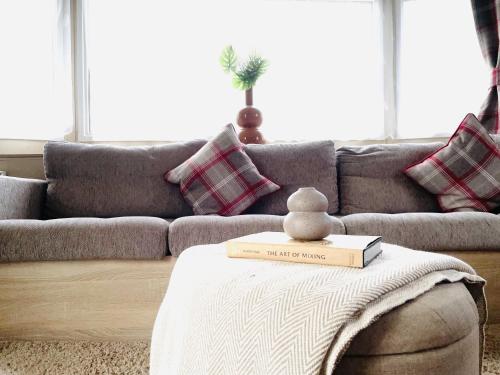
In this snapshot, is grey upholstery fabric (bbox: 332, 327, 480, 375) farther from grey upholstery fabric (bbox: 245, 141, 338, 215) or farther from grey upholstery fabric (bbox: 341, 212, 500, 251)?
grey upholstery fabric (bbox: 245, 141, 338, 215)

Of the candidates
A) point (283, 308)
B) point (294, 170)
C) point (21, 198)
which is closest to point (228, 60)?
point (294, 170)

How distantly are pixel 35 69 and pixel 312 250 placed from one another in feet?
8.86

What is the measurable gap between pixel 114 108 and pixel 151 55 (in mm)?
466

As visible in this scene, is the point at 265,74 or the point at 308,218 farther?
the point at 265,74

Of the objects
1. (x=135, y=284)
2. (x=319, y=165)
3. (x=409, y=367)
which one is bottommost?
(x=135, y=284)

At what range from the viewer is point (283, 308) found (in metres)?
0.64

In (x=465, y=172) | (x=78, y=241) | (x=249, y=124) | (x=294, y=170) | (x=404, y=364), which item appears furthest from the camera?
(x=249, y=124)

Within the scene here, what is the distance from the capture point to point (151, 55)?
3.03 meters

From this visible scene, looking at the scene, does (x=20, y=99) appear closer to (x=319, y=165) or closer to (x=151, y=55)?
(x=151, y=55)

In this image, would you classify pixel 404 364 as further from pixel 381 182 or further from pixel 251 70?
pixel 251 70

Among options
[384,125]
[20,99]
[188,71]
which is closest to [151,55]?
[188,71]

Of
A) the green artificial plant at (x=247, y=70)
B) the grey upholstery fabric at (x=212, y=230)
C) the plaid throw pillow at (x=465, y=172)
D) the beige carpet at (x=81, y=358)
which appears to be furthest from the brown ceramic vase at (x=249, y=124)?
the beige carpet at (x=81, y=358)

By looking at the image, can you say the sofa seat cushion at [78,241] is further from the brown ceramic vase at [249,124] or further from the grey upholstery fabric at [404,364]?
the brown ceramic vase at [249,124]

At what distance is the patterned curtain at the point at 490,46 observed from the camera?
2729mm
